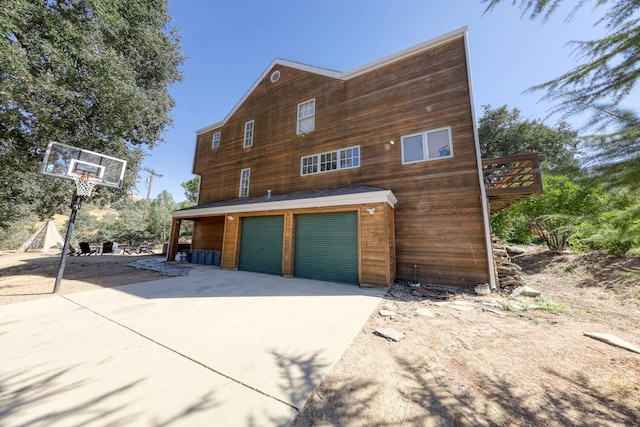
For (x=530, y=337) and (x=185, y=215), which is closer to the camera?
(x=530, y=337)

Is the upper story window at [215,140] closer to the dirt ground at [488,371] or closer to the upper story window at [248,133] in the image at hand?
the upper story window at [248,133]

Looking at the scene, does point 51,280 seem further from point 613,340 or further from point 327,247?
point 613,340

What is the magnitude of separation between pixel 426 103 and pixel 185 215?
13.0 metres

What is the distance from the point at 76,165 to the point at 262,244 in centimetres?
670

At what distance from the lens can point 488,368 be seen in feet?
8.89

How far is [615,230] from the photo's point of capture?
1796mm

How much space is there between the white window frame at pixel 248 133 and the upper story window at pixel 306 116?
11.0 feet

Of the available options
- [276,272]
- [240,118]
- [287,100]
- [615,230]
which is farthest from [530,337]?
[240,118]

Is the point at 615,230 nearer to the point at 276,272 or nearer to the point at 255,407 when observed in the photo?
the point at 255,407

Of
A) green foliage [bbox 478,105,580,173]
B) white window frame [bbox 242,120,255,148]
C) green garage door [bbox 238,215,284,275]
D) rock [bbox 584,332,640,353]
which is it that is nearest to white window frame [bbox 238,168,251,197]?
white window frame [bbox 242,120,255,148]

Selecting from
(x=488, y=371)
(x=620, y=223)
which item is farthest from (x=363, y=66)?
(x=488, y=371)

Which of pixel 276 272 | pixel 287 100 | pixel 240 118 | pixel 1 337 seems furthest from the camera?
pixel 240 118

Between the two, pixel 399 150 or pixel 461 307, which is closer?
pixel 461 307

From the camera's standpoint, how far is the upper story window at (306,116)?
10.8 m
